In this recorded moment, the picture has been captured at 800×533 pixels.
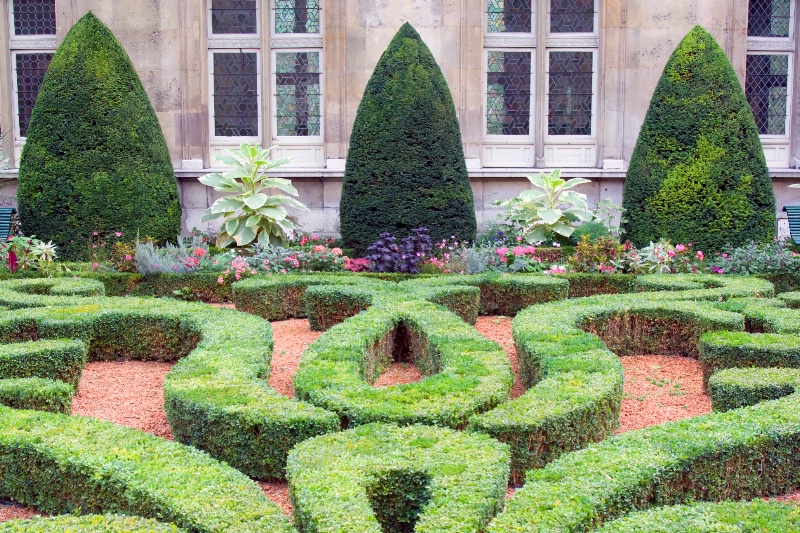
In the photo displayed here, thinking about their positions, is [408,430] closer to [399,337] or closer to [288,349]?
[399,337]

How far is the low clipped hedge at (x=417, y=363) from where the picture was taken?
15.0 ft

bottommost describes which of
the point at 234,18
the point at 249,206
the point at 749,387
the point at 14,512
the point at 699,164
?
the point at 14,512

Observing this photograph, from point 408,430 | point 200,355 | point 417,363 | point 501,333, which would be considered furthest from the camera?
point 501,333

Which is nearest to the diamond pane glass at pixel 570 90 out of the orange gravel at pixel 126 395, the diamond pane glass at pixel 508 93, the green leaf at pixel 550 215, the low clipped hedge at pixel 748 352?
the diamond pane glass at pixel 508 93

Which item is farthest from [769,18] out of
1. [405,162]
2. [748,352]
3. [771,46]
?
[748,352]

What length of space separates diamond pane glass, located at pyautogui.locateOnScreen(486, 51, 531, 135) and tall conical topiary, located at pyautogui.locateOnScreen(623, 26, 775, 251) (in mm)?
2582

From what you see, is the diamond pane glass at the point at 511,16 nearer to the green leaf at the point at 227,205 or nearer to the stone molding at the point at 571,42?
the stone molding at the point at 571,42

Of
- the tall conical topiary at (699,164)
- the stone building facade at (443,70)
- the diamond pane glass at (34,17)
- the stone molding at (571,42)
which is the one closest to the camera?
the tall conical topiary at (699,164)

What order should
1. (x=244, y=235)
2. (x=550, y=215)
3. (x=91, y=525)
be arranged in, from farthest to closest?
(x=550, y=215) → (x=244, y=235) → (x=91, y=525)

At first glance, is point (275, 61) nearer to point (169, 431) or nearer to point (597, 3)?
point (597, 3)

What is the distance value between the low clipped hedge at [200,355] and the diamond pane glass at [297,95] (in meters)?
5.61

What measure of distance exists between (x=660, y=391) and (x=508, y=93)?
8309 mm

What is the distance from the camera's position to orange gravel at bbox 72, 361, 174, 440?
5410mm

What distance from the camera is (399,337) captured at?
273 inches
